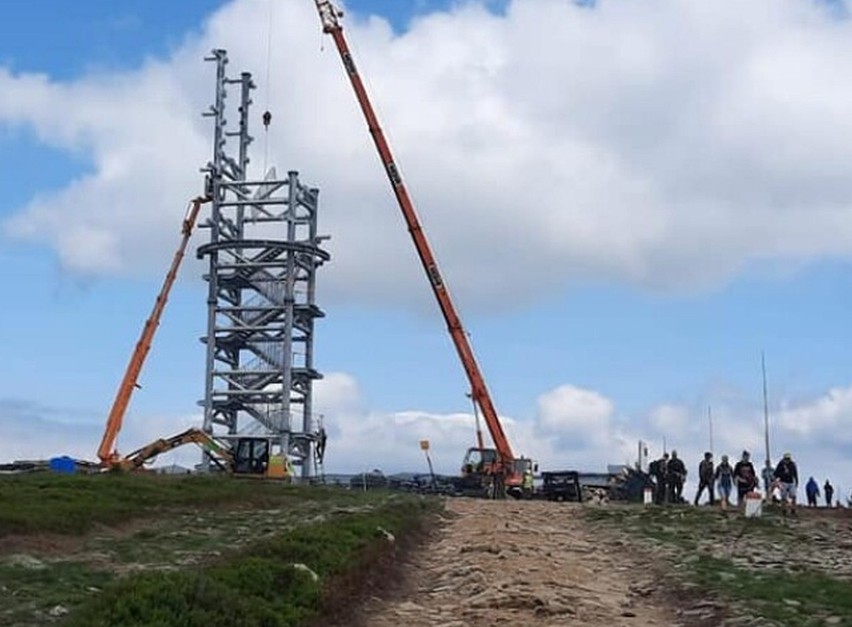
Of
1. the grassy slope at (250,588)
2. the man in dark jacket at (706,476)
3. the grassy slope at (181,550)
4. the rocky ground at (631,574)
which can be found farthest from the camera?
the man in dark jacket at (706,476)

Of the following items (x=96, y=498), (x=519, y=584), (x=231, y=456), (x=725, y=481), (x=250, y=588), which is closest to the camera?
(x=250, y=588)

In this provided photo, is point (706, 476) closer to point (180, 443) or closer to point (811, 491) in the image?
point (811, 491)

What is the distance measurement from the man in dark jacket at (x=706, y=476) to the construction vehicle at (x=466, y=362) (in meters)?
14.8

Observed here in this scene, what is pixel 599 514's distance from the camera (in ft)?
125

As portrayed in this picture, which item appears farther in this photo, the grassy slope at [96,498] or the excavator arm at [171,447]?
the excavator arm at [171,447]

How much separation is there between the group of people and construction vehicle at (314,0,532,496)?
40.8ft

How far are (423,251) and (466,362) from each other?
6.46 meters

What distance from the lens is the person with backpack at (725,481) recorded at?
39.4 meters

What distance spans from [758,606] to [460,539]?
42.0 feet

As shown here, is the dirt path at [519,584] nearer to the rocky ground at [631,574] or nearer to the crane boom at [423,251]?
the rocky ground at [631,574]

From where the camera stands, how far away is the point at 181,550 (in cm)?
2362

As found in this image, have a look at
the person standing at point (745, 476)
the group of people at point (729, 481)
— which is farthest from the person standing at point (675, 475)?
the person standing at point (745, 476)

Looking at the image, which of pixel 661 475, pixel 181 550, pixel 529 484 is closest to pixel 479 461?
pixel 529 484

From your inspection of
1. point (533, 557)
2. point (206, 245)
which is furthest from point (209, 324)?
point (533, 557)
